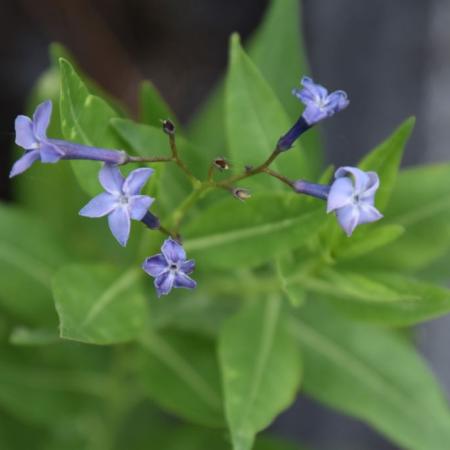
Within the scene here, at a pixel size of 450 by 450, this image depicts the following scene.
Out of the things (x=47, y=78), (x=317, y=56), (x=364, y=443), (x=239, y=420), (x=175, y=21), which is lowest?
(x=364, y=443)

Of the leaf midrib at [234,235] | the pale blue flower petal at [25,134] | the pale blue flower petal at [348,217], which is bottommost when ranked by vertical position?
the leaf midrib at [234,235]

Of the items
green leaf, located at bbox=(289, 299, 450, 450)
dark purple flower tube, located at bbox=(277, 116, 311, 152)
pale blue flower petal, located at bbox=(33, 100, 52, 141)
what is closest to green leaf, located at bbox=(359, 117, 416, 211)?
dark purple flower tube, located at bbox=(277, 116, 311, 152)

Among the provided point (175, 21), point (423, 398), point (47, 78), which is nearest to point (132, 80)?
point (175, 21)

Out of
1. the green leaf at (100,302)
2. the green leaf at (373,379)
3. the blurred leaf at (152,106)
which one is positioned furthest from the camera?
the green leaf at (373,379)

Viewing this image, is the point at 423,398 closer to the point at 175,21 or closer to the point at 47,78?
the point at 47,78

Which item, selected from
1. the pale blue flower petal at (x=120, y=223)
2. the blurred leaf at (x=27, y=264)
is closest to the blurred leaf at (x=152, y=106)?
the blurred leaf at (x=27, y=264)

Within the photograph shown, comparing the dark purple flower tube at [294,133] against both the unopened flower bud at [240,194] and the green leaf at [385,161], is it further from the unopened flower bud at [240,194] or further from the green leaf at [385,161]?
the green leaf at [385,161]
